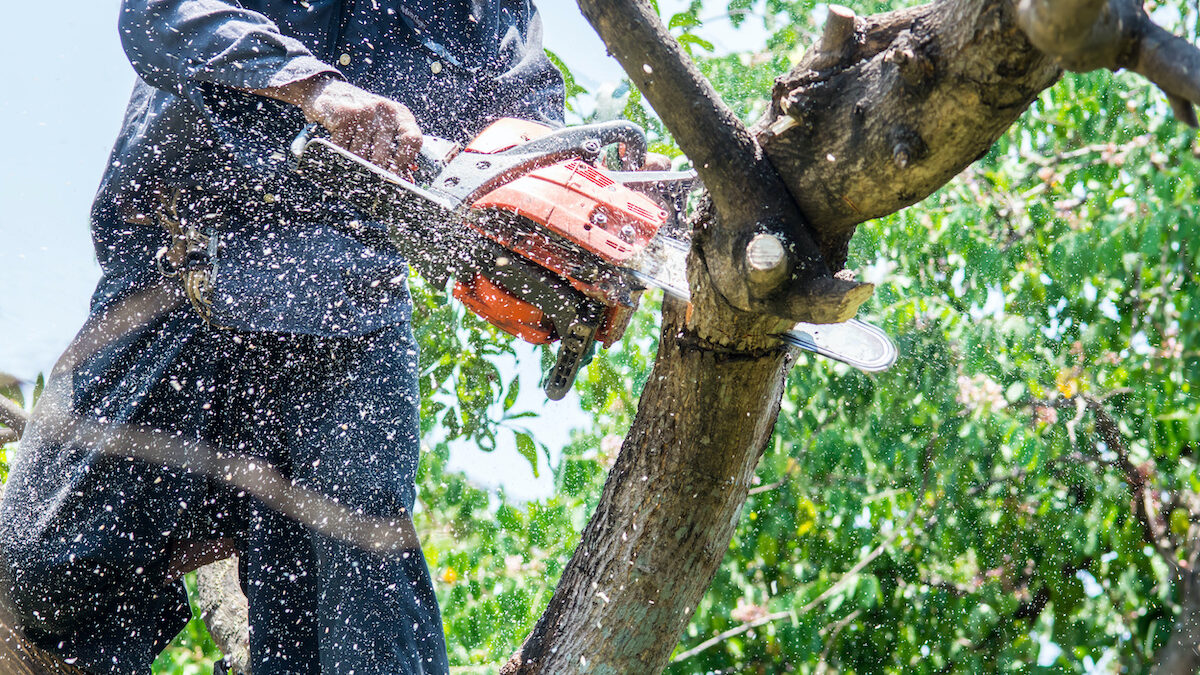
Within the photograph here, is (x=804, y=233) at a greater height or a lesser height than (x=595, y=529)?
greater

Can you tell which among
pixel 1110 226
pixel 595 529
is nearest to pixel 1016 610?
pixel 1110 226

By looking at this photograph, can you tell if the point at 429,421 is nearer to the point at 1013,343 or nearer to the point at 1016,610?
the point at 1013,343

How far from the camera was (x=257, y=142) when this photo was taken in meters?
1.86

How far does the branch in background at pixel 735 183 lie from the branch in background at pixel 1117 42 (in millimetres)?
484

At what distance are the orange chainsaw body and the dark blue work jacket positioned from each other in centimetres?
25

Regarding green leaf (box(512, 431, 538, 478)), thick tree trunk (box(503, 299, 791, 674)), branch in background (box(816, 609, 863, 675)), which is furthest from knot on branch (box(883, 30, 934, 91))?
branch in background (box(816, 609, 863, 675))

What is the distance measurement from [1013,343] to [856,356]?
173 centimetres

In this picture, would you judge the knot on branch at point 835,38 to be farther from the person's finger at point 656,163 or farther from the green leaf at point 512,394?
the green leaf at point 512,394

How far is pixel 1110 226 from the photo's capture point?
125 inches

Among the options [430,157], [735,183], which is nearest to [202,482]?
[430,157]

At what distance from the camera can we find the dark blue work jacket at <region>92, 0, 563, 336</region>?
1734 millimetres

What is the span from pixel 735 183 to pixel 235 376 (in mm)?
1122

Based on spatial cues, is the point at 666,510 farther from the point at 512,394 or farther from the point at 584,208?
the point at 512,394

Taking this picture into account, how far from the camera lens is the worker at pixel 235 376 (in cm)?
175
